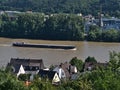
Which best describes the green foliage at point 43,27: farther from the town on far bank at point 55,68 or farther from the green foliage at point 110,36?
the town on far bank at point 55,68

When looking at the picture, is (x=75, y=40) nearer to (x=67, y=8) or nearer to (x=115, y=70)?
(x=67, y=8)

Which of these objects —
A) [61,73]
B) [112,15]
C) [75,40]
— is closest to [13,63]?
[61,73]

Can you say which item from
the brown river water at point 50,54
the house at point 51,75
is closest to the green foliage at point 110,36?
the brown river water at point 50,54

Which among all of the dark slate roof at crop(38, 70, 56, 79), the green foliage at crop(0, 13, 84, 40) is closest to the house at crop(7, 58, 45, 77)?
the dark slate roof at crop(38, 70, 56, 79)

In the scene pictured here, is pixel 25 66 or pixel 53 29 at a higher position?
pixel 25 66

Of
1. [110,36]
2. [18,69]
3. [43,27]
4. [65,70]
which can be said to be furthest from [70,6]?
[18,69]

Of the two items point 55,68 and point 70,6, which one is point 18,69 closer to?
point 55,68
